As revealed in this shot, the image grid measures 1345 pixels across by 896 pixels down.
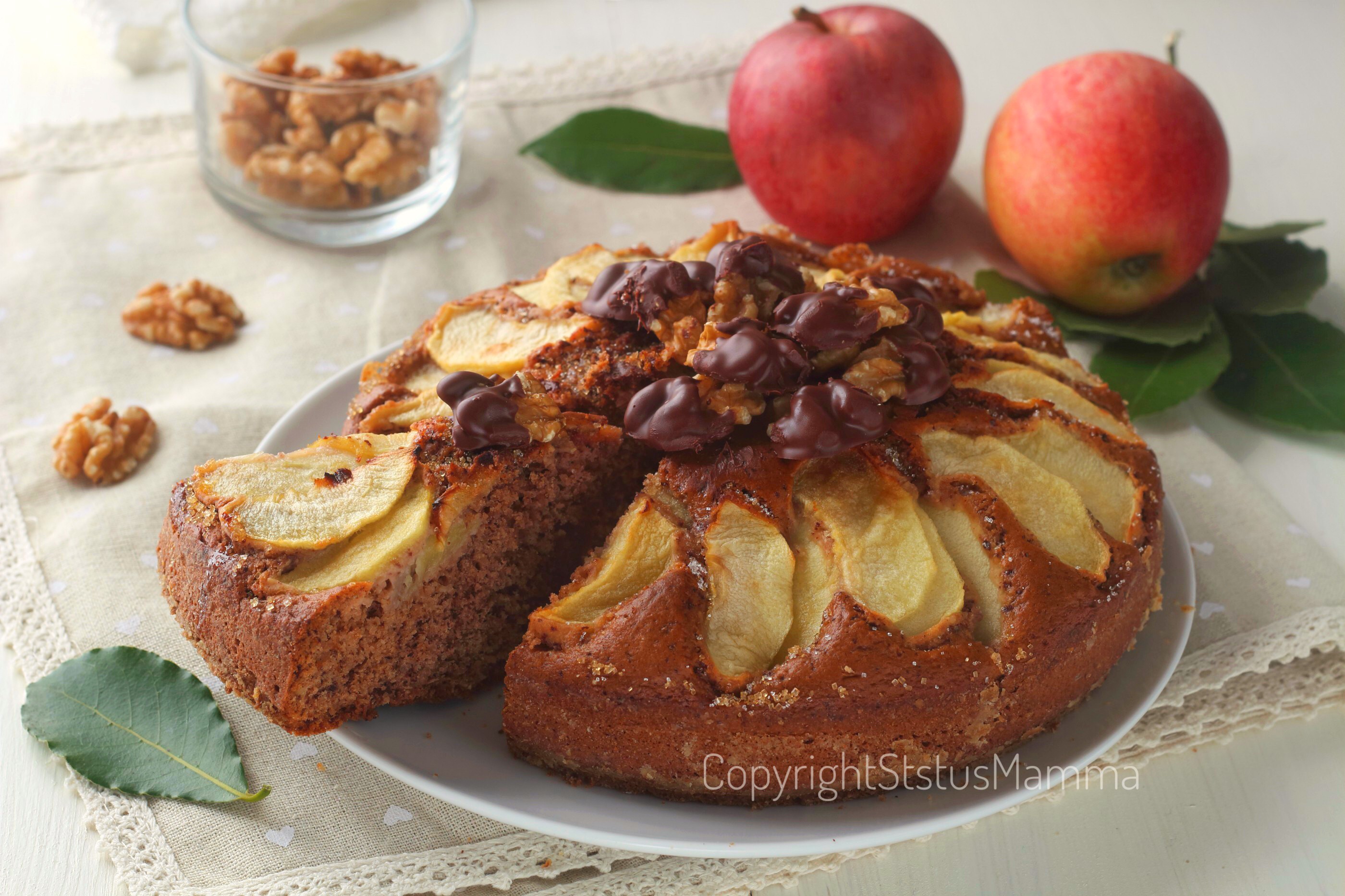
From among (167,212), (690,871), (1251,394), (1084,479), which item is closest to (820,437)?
(1084,479)

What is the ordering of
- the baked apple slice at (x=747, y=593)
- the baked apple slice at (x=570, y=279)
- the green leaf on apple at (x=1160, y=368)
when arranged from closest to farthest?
the baked apple slice at (x=747, y=593) < the baked apple slice at (x=570, y=279) < the green leaf on apple at (x=1160, y=368)

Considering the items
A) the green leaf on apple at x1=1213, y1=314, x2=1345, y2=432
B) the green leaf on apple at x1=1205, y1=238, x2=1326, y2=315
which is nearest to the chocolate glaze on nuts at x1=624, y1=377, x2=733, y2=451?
the green leaf on apple at x1=1213, y1=314, x2=1345, y2=432

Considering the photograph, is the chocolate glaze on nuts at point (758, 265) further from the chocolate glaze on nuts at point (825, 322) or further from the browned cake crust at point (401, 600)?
the browned cake crust at point (401, 600)

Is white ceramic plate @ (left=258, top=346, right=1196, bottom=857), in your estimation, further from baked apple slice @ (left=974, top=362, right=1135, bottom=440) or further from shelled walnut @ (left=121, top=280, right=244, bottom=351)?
shelled walnut @ (left=121, top=280, right=244, bottom=351)

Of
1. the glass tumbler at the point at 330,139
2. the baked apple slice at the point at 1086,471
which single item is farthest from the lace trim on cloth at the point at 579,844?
the glass tumbler at the point at 330,139

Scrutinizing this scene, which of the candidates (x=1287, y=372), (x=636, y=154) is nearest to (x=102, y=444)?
(x=636, y=154)

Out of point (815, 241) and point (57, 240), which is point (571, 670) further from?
point (57, 240)
